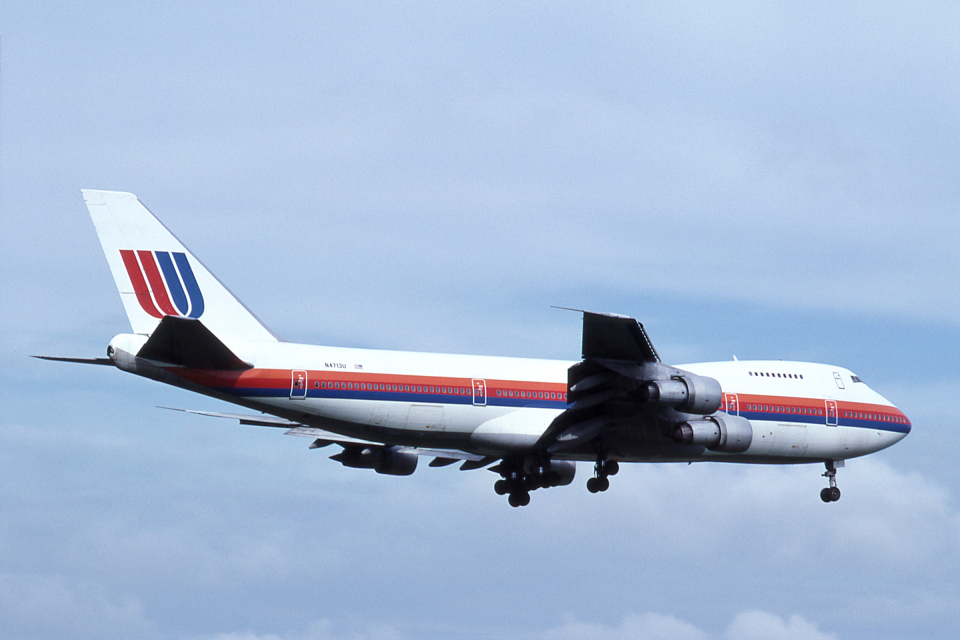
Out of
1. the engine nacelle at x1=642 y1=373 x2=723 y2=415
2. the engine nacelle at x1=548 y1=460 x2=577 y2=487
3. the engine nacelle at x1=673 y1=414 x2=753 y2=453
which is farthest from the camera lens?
the engine nacelle at x1=548 y1=460 x2=577 y2=487

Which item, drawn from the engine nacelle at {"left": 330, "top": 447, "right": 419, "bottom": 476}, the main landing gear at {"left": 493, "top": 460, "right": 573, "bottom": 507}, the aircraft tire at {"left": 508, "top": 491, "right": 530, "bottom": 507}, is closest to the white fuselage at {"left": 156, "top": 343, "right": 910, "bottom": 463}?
the main landing gear at {"left": 493, "top": 460, "right": 573, "bottom": 507}

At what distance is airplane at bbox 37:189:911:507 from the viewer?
28828 mm

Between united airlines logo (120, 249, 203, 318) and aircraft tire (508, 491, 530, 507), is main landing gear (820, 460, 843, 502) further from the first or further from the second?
united airlines logo (120, 249, 203, 318)

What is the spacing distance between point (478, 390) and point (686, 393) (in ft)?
19.3

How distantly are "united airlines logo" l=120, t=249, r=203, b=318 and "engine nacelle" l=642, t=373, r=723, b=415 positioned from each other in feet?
40.9

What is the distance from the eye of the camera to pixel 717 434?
32.0 meters

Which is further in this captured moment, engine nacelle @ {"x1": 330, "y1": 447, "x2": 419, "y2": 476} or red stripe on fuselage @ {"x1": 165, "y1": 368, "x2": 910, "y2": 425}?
engine nacelle @ {"x1": 330, "y1": 447, "x2": 419, "y2": 476}

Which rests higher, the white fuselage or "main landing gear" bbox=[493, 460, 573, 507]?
the white fuselage

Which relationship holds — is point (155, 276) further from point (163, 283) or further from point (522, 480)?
point (522, 480)

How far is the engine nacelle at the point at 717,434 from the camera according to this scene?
1256 inches

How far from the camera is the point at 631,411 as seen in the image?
1278 inches

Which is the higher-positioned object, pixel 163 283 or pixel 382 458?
pixel 163 283

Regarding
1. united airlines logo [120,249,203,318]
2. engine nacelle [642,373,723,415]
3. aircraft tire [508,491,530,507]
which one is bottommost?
aircraft tire [508,491,530,507]

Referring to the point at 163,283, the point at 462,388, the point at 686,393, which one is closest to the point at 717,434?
the point at 686,393
